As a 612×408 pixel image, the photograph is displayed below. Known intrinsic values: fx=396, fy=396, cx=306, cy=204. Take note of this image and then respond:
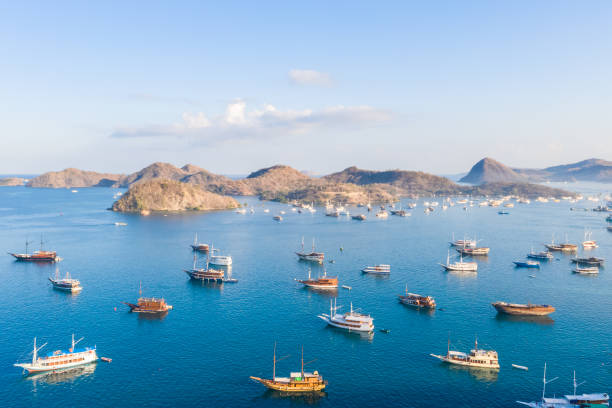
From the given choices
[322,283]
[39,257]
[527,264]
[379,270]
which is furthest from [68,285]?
[527,264]

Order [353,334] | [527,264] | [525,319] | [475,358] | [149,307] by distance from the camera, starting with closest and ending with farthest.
Result: [475,358]
[353,334]
[525,319]
[149,307]
[527,264]

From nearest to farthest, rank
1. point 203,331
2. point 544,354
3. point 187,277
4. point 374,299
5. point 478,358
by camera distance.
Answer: point 478,358 < point 544,354 < point 203,331 < point 374,299 < point 187,277

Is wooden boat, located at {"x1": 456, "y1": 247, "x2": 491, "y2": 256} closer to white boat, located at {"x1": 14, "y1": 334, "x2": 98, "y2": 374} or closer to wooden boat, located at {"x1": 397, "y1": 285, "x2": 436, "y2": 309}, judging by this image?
wooden boat, located at {"x1": 397, "y1": 285, "x2": 436, "y2": 309}

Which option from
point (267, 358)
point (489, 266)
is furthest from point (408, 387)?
point (489, 266)

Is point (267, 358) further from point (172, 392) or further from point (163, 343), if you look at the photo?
point (163, 343)

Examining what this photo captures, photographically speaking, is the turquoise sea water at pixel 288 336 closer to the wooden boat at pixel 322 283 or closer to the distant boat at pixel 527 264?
the wooden boat at pixel 322 283

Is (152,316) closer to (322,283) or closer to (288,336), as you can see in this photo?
(288,336)

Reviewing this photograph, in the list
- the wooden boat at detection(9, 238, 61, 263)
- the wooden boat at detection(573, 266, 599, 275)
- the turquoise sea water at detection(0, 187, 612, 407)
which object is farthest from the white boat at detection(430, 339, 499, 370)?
the wooden boat at detection(9, 238, 61, 263)
